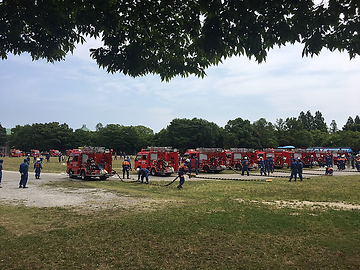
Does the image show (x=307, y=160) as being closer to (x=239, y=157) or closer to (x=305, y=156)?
(x=305, y=156)

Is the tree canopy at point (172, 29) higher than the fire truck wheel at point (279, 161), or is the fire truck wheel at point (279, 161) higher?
the tree canopy at point (172, 29)

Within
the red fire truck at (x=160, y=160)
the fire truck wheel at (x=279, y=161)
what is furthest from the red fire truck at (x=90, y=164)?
the fire truck wheel at (x=279, y=161)

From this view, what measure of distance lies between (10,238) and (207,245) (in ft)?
16.0

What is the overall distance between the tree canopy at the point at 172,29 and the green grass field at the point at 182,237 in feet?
12.6

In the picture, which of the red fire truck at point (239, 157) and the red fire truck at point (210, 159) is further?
the red fire truck at point (239, 157)

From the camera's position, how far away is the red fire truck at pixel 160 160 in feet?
83.4

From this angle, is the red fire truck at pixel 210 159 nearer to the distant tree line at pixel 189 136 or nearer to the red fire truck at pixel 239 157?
the red fire truck at pixel 239 157

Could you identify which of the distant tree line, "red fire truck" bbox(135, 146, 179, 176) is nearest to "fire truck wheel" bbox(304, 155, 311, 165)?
"red fire truck" bbox(135, 146, 179, 176)

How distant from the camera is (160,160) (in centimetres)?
2569

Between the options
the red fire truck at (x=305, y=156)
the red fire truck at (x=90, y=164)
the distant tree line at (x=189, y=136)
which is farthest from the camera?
the distant tree line at (x=189, y=136)

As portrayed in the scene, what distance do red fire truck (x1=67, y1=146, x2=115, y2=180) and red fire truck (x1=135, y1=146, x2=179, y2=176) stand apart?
12.5 feet

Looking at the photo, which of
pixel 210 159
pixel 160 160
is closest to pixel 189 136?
pixel 210 159

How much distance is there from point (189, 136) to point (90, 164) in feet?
222

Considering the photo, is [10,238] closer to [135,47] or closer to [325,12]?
[135,47]
